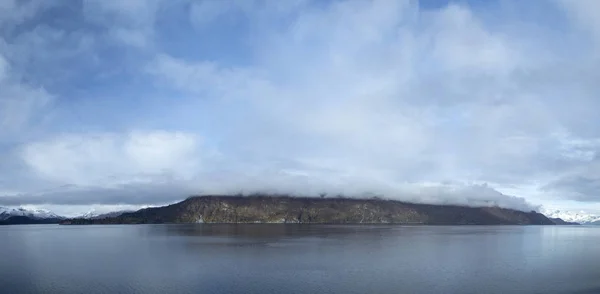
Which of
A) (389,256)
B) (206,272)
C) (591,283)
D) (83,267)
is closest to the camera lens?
(591,283)

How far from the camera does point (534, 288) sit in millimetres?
54656

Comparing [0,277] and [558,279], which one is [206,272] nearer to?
[0,277]

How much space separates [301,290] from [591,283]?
41.1 meters

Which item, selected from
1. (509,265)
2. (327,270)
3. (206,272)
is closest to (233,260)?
(206,272)

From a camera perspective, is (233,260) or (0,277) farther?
(233,260)

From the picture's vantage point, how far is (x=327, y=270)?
68125mm

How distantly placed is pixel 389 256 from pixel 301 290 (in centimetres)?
4119

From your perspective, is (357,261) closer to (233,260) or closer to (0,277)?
(233,260)

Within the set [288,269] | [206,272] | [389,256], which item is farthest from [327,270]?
[389,256]

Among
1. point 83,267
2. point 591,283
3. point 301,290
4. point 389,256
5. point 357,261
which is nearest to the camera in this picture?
point 301,290

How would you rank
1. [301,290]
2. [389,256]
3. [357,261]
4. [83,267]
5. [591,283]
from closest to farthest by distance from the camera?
1. [301,290]
2. [591,283]
3. [83,267]
4. [357,261]
5. [389,256]

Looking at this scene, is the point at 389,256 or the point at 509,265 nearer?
the point at 509,265

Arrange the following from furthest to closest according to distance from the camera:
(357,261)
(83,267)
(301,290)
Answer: (357,261) → (83,267) → (301,290)

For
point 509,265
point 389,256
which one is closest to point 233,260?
point 389,256
